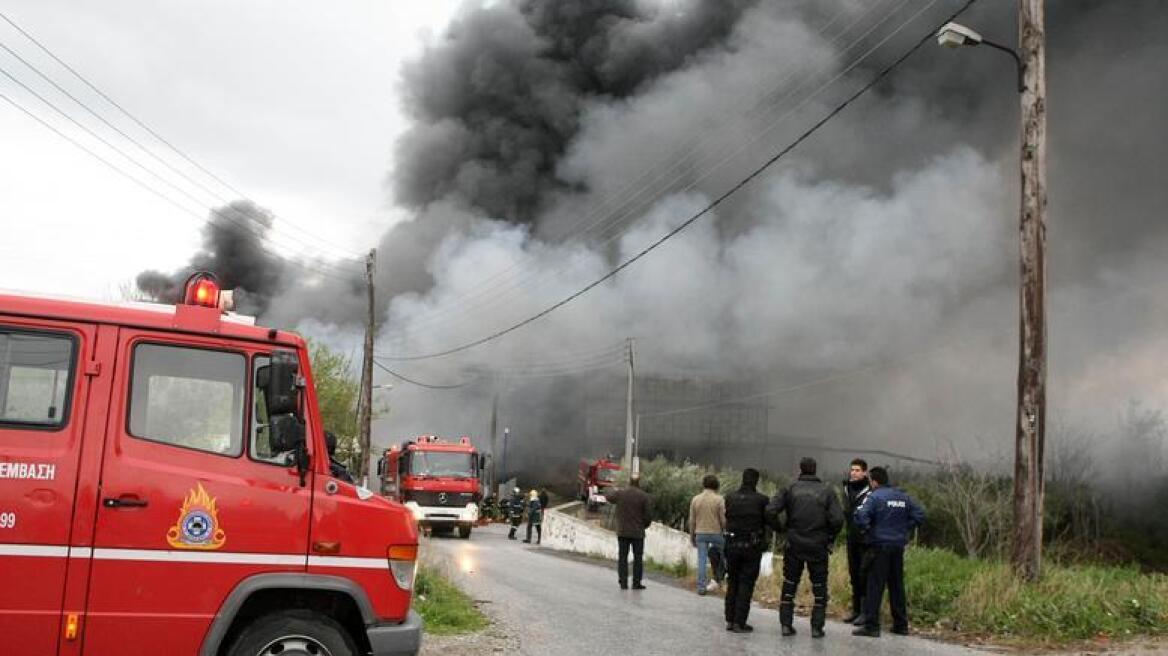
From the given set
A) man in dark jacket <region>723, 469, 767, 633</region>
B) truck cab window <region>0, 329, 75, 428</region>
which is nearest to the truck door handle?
truck cab window <region>0, 329, 75, 428</region>

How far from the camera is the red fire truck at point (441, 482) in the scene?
24609mm

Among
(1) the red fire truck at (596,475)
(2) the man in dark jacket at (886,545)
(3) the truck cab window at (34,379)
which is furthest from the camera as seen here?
(1) the red fire truck at (596,475)

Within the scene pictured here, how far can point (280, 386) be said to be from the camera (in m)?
4.53

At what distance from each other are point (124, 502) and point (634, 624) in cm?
524

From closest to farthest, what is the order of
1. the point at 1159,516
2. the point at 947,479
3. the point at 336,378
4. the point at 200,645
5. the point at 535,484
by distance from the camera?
the point at 200,645 < the point at 947,479 < the point at 336,378 < the point at 1159,516 < the point at 535,484

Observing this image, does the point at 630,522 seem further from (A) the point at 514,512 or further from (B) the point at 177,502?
(A) the point at 514,512

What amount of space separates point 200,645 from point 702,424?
51.1m

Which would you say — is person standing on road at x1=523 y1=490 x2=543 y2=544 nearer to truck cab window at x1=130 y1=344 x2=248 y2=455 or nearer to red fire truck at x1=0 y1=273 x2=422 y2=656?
red fire truck at x1=0 y1=273 x2=422 y2=656

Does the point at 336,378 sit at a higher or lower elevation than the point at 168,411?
higher

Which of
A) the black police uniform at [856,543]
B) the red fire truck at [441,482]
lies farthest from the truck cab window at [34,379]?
the red fire truck at [441,482]

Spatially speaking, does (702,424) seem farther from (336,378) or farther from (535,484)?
(336,378)

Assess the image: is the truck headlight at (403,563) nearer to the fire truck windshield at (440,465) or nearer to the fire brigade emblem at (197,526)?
the fire brigade emblem at (197,526)

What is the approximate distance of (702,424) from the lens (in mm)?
54719

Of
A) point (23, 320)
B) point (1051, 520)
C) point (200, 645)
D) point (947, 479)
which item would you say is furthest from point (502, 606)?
point (1051, 520)
